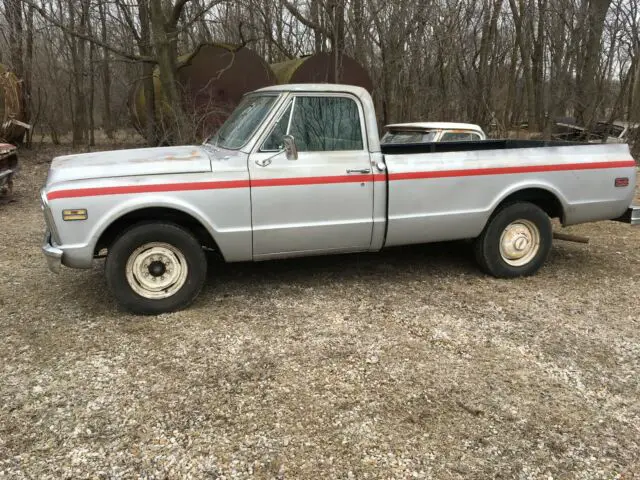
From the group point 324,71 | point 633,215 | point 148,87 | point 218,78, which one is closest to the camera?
point 633,215

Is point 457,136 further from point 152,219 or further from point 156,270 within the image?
point 156,270

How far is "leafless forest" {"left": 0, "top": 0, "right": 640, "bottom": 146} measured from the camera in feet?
40.1

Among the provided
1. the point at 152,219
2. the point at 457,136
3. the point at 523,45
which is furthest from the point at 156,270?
the point at 523,45

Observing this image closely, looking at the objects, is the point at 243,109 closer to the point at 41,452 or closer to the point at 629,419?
the point at 41,452

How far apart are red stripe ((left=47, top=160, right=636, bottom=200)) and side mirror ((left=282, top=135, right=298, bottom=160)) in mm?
185

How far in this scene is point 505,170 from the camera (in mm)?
5289

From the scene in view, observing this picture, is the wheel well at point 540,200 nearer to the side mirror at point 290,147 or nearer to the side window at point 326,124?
the side window at point 326,124

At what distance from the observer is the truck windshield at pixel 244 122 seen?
190 inches

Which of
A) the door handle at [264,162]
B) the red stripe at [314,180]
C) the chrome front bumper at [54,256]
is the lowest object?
the chrome front bumper at [54,256]

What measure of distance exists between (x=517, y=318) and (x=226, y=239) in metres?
2.50

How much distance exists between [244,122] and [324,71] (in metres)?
7.84

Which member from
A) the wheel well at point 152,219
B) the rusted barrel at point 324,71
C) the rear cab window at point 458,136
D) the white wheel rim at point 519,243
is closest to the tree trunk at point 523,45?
the rusted barrel at point 324,71

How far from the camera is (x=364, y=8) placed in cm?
1233

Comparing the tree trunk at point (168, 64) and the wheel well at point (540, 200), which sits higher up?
the tree trunk at point (168, 64)
